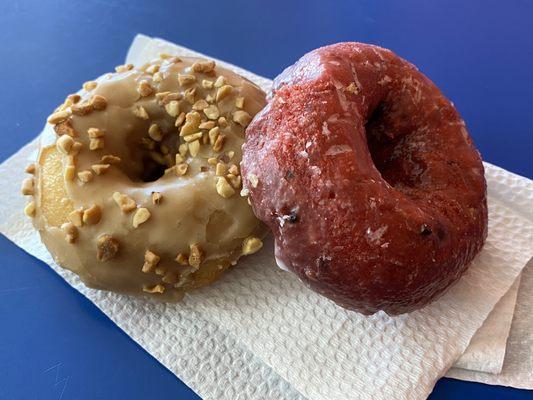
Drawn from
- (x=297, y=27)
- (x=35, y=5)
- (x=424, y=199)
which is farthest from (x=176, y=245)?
(x=35, y=5)

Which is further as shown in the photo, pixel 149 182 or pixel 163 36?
pixel 163 36

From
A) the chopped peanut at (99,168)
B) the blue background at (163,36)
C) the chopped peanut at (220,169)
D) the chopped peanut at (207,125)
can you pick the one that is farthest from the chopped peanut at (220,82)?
the blue background at (163,36)

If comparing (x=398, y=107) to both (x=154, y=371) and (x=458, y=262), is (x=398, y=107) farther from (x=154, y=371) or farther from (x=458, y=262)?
(x=154, y=371)

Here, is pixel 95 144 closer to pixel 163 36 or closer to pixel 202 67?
pixel 202 67

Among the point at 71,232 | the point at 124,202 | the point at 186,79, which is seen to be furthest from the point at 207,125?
the point at 71,232

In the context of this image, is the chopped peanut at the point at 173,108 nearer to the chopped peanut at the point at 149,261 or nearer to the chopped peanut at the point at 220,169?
the chopped peanut at the point at 220,169

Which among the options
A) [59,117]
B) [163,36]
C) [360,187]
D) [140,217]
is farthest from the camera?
[163,36]
